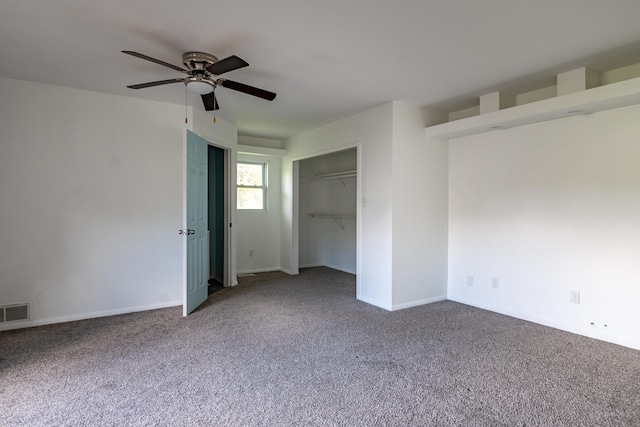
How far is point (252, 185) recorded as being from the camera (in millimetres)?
6406

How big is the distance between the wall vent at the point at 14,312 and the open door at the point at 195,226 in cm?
154

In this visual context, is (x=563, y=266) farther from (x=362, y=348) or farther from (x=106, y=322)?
(x=106, y=322)

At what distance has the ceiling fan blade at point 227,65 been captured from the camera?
7.87 feet

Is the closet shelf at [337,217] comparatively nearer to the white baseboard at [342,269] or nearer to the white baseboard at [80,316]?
the white baseboard at [342,269]

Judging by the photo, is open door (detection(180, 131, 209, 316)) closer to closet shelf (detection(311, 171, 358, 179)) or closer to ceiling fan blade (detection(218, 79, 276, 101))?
ceiling fan blade (detection(218, 79, 276, 101))

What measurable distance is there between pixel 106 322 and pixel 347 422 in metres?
3.01

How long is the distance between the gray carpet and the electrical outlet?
35 centimetres

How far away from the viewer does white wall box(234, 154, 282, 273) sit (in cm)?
630

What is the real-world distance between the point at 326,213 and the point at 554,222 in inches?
161

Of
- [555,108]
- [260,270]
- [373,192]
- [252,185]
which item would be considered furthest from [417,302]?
[252,185]

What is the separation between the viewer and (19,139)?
3.54 meters

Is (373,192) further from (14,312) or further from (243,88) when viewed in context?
(14,312)

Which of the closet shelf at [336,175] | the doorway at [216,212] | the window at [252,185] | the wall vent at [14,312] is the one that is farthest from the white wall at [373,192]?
the wall vent at [14,312]

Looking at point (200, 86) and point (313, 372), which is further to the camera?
point (200, 86)
